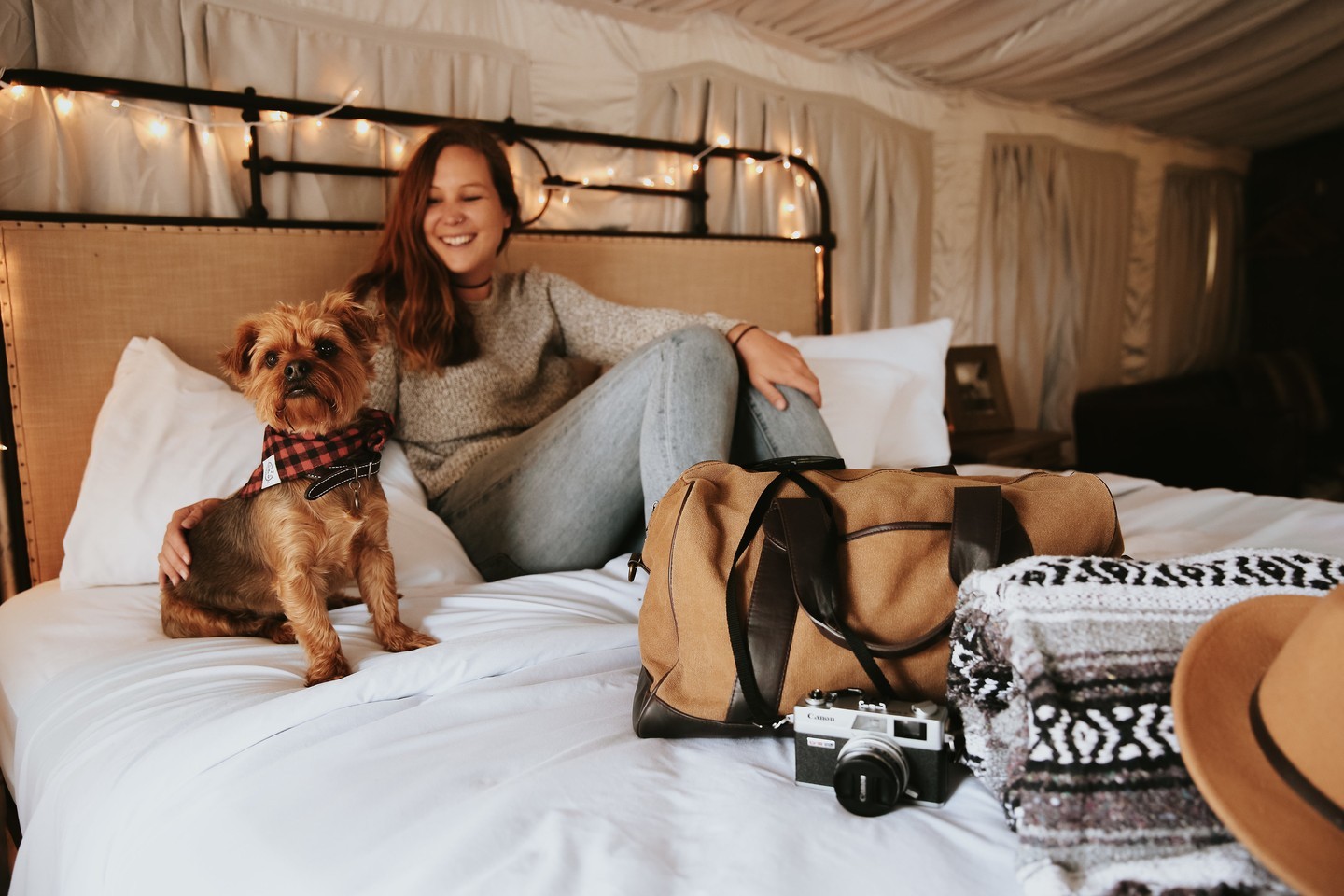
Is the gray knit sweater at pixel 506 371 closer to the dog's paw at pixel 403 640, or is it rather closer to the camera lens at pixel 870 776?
the dog's paw at pixel 403 640

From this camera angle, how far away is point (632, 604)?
1415 millimetres

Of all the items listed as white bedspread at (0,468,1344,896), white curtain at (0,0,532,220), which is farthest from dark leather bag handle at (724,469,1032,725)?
white curtain at (0,0,532,220)

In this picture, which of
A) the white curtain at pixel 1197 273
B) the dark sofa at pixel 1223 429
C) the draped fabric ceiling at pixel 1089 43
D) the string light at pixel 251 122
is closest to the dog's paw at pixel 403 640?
the string light at pixel 251 122

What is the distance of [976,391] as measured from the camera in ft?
11.9

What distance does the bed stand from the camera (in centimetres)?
73

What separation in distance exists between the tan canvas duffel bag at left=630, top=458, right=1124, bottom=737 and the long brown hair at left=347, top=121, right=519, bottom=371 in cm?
96

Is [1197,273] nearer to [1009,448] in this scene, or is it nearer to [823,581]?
[1009,448]

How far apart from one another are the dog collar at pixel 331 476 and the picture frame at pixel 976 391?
273cm

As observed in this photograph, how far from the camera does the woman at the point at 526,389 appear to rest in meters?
1.46

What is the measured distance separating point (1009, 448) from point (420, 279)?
224 cm

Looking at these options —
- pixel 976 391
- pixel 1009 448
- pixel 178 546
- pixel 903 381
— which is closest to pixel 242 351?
pixel 178 546

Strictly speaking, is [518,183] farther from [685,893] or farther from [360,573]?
[685,893]

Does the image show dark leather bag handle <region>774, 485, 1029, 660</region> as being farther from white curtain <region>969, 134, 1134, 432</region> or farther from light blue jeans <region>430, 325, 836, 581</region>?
white curtain <region>969, 134, 1134, 432</region>

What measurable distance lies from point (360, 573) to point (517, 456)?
446 mm
